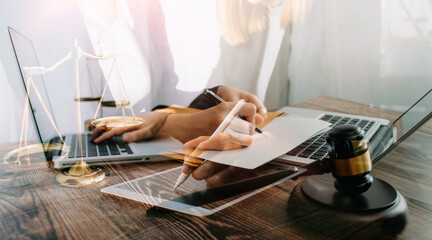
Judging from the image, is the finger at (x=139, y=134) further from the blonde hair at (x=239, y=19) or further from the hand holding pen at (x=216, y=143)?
the blonde hair at (x=239, y=19)

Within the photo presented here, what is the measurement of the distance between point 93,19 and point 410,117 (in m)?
0.48

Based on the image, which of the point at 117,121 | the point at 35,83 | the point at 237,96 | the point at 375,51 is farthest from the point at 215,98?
the point at 375,51

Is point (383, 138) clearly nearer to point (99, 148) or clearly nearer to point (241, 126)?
point (241, 126)

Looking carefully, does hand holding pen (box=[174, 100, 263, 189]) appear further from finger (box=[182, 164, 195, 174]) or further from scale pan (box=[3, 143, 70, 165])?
scale pan (box=[3, 143, 70, 165])

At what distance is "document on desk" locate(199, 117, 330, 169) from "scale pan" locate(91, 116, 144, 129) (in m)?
0.11

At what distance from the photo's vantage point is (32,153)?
0.54 metres

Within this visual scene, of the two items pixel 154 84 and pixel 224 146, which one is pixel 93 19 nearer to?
→ pixel 154 84

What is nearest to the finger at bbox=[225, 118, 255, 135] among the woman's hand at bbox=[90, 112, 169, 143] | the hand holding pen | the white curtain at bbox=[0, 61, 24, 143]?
the hand holding pen

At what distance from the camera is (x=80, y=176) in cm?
52

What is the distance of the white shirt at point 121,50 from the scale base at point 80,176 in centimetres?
12

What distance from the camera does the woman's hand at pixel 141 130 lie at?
0.52 meters

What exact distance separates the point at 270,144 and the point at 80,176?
0.29 m

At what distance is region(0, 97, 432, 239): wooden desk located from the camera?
1.24 ft

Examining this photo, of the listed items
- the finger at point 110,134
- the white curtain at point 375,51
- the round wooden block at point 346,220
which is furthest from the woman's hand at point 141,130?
the white curtain at point 375,51
